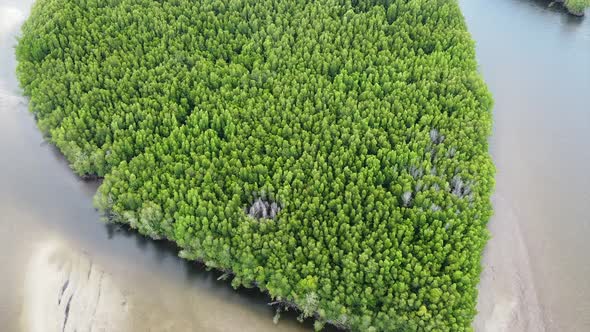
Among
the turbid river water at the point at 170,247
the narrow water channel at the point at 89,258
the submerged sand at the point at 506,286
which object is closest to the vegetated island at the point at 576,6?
the turbid river water at the point at 170,247

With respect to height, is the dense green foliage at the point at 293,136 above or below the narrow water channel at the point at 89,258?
above

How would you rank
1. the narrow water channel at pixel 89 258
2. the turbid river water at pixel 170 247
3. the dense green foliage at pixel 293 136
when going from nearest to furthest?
the dense green foliage at pixel 293 136 < the narrow water channel at pixel 89 258 < the turbid river water at pixel 170 247

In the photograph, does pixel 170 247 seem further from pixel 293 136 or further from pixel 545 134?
pixel 545 134

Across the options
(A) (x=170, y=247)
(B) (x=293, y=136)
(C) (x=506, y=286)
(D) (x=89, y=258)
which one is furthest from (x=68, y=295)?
(C) (x=506, y=286)

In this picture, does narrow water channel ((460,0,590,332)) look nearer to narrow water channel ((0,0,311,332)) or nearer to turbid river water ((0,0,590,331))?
turbid river water ((0,0,590,331))

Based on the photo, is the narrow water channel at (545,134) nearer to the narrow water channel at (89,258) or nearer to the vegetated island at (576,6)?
the vegetated island at (576,6)

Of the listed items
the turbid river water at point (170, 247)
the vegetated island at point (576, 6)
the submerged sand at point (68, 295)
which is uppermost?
the vegetated island at point (576, 6)
